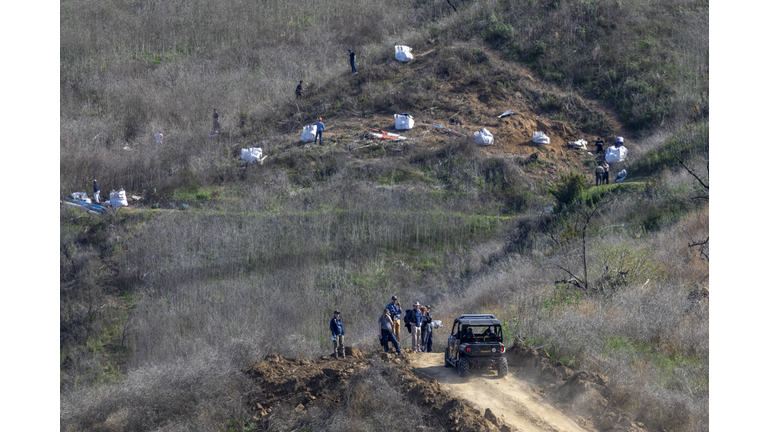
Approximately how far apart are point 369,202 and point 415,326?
12154mm

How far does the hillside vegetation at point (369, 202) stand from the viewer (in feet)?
45.3

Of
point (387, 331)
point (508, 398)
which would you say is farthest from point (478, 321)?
point (387, 331)

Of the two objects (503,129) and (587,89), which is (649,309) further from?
(587,89)

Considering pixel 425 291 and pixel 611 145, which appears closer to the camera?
pixel 425 291

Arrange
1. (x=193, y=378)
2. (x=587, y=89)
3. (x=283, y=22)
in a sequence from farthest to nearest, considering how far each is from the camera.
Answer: (x=283, y=22)
(x=587, y=89)
(x=193, y=378)

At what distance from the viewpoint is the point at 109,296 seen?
2491 cm

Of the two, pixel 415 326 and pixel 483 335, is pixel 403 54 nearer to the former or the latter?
pixel 415 326

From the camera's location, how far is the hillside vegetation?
13.8 metres

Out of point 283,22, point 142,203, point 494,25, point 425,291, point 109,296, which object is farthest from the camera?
point 283,22

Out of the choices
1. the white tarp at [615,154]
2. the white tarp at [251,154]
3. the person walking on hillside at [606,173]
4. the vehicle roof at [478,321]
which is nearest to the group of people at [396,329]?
the vehicle roof at [478,321]

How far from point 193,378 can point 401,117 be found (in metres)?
20.6

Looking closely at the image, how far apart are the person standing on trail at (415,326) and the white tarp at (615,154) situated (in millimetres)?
17656

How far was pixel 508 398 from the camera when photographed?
11641 millimetres

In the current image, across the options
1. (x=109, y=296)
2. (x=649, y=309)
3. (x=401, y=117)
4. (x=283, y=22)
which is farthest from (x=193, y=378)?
(x=283, y=22)
